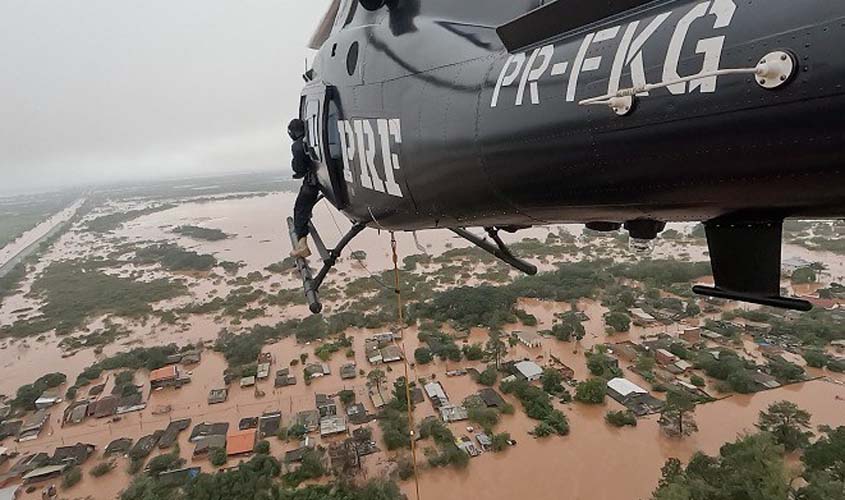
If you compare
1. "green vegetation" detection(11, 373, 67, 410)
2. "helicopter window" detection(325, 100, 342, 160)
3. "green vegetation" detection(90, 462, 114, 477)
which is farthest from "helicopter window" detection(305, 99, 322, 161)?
"green vegetation" detection(11, 373, 67, 410)

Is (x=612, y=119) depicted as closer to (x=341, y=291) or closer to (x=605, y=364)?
(x=605, y=364)

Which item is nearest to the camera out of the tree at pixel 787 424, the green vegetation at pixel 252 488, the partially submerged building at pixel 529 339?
the green vegetation at pixel 252 488

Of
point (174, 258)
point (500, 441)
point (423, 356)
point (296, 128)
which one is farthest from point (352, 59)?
point (174, 258)

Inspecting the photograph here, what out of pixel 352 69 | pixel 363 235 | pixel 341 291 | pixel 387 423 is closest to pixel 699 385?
pixel 387 423

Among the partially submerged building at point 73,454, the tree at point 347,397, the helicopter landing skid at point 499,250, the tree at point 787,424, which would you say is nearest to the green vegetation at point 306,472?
the tree at point 347,397

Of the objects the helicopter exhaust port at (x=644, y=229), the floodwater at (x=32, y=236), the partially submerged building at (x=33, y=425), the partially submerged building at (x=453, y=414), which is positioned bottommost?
the floodwater at (x=32, y=236)

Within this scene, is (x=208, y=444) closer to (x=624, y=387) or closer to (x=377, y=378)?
(x=377, y=378)

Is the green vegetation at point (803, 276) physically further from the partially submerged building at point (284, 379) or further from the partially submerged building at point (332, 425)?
the partially submerged building at point (284, 379)
